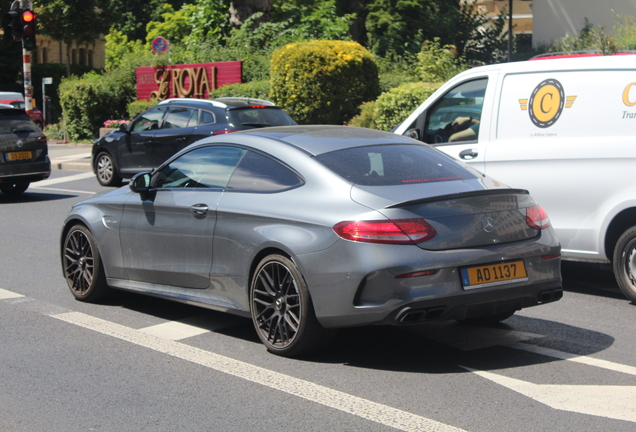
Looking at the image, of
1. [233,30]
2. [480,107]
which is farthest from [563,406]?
[233,30]

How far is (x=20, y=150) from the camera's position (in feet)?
49.2

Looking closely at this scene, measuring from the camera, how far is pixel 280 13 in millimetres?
29469

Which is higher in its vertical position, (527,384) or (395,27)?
(395,27)

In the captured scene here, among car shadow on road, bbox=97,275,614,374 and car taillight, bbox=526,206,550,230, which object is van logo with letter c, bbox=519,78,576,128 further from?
car taillight, bbox=526,206,550,230

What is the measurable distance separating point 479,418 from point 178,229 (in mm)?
2858

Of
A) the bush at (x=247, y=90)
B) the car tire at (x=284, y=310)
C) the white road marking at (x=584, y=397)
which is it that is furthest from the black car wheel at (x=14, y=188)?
the white road marking at (x=584, y=397)

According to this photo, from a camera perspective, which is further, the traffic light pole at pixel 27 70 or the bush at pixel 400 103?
the traffic light pole at pixel 27 70

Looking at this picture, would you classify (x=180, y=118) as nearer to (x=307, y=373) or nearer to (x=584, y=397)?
(x=307, y=373)

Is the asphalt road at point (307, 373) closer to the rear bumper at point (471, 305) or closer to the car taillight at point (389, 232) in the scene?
the rear bumper at point (471, 305)

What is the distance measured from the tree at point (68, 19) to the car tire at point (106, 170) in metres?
23.6

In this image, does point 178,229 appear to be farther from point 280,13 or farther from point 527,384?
point 280,13

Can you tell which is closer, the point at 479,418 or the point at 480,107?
the point at 479,418

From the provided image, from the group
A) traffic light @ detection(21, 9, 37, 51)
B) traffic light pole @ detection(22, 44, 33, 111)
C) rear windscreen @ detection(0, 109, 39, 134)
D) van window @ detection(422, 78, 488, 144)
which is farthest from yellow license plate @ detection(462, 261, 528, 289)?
traffic light pole @ detection(22, 44, 33, 111)

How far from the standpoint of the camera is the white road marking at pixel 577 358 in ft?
16.9
